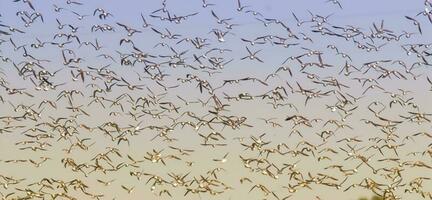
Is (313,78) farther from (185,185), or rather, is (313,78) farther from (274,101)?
(185,185)

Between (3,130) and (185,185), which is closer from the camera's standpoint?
(185,185)

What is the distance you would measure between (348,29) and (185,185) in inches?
166

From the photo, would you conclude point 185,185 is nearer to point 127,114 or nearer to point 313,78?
point 127,114

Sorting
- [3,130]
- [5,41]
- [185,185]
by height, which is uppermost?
[5,41]

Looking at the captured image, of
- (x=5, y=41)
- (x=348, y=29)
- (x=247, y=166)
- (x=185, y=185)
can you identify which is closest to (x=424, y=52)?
(x=348, y=29)

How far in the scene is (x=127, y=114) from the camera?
13.9 metres

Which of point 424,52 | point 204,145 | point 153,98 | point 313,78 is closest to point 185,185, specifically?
point 204,145

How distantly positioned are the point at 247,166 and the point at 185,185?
122cm

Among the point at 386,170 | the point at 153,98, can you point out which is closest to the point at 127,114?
the point at 153,98

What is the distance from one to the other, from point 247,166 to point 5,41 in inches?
203

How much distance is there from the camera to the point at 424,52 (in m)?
12.9

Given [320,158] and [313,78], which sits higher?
[313,78]

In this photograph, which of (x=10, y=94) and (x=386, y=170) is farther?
(x=10, y=94)

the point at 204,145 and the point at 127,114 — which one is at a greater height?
the point at 127,114
